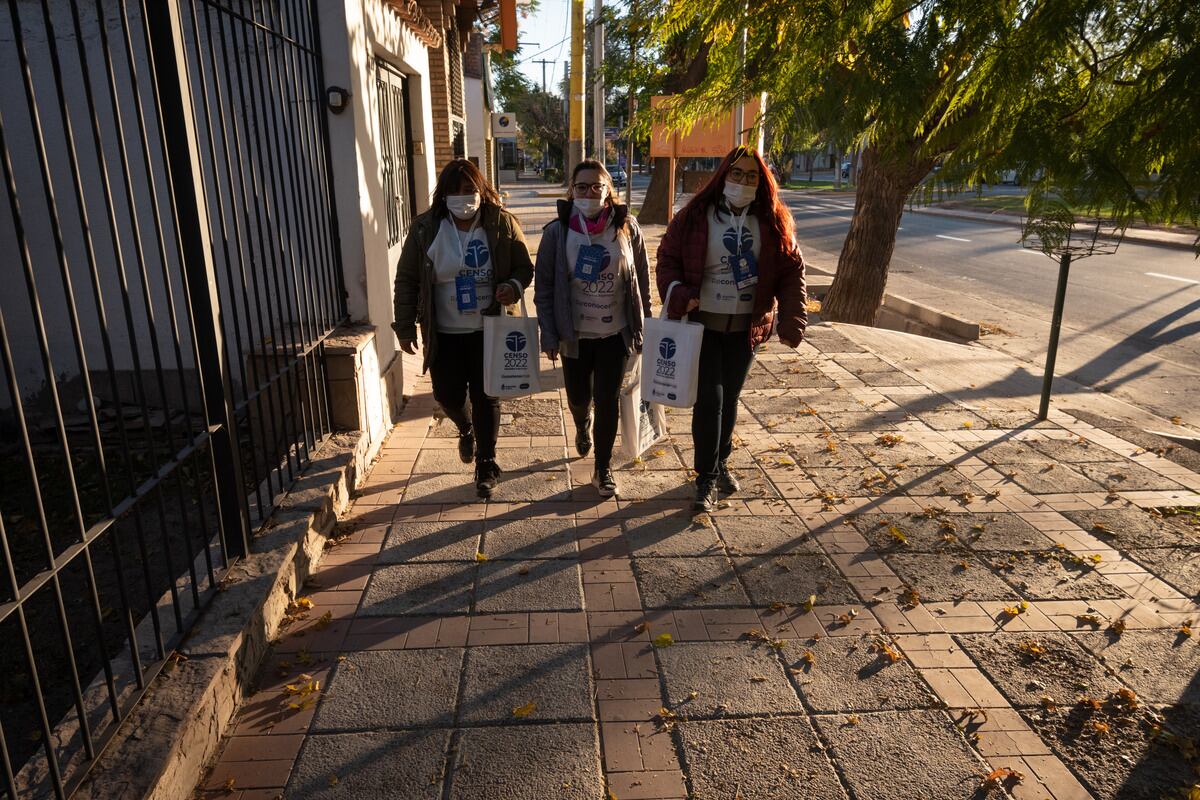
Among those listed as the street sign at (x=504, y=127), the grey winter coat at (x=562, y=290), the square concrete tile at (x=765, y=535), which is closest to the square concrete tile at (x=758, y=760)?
the square concrete tile at (x=765, y=535)

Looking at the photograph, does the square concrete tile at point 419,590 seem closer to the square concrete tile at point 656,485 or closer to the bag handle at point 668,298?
the square concrete tile at point 656,485

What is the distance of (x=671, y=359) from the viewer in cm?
446

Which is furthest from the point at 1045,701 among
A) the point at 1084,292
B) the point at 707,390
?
the point at 1084,292

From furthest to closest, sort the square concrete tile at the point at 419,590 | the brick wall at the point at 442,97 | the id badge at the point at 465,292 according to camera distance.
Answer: the brick wall at the point at 442,97
the id badge at the point at 465,292
the square concrete tile at the point at 419,590

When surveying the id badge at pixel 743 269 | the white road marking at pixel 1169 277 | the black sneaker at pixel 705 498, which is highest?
the id badge at pixel 743 269

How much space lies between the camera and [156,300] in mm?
6027

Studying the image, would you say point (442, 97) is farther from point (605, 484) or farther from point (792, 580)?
point (792, 580)

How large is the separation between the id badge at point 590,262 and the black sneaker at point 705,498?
50.3 inches

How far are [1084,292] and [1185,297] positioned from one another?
4.18 feet

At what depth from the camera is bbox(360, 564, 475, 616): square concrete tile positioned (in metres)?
3.71

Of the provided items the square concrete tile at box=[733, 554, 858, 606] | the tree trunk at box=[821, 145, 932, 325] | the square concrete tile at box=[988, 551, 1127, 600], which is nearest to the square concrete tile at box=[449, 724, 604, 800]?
the square concrete tile at box=[733, 554, 858, 606]

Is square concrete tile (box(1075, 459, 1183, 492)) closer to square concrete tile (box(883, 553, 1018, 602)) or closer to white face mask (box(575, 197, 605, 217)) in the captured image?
square concrete tile (box(883, 553, 1018, 602))

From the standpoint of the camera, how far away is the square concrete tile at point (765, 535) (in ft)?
14.1

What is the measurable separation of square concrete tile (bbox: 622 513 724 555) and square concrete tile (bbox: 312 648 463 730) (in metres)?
1.25
